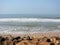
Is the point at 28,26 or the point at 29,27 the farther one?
the point at 28,26

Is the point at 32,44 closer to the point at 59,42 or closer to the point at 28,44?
the point at 28,44

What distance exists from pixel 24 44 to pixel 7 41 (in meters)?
0.68

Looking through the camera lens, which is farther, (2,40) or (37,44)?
(2,40)

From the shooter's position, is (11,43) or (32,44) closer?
(32,44)

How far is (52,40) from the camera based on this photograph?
5496 millimetres

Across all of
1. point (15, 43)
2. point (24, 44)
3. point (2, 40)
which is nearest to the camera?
point (24, 44)

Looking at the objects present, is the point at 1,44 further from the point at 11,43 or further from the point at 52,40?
the point at 52,40

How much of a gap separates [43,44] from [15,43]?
2.49ft

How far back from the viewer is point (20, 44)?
487 centimetres

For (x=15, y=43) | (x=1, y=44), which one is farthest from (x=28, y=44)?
(x=1, y=44)

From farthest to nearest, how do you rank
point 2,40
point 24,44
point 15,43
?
1. point 2,40
2. point 15,43
3. point 24,44

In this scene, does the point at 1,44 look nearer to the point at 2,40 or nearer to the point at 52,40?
the point at 2,40

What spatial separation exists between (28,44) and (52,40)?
913 mm

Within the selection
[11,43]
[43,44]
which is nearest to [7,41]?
[11,43]
